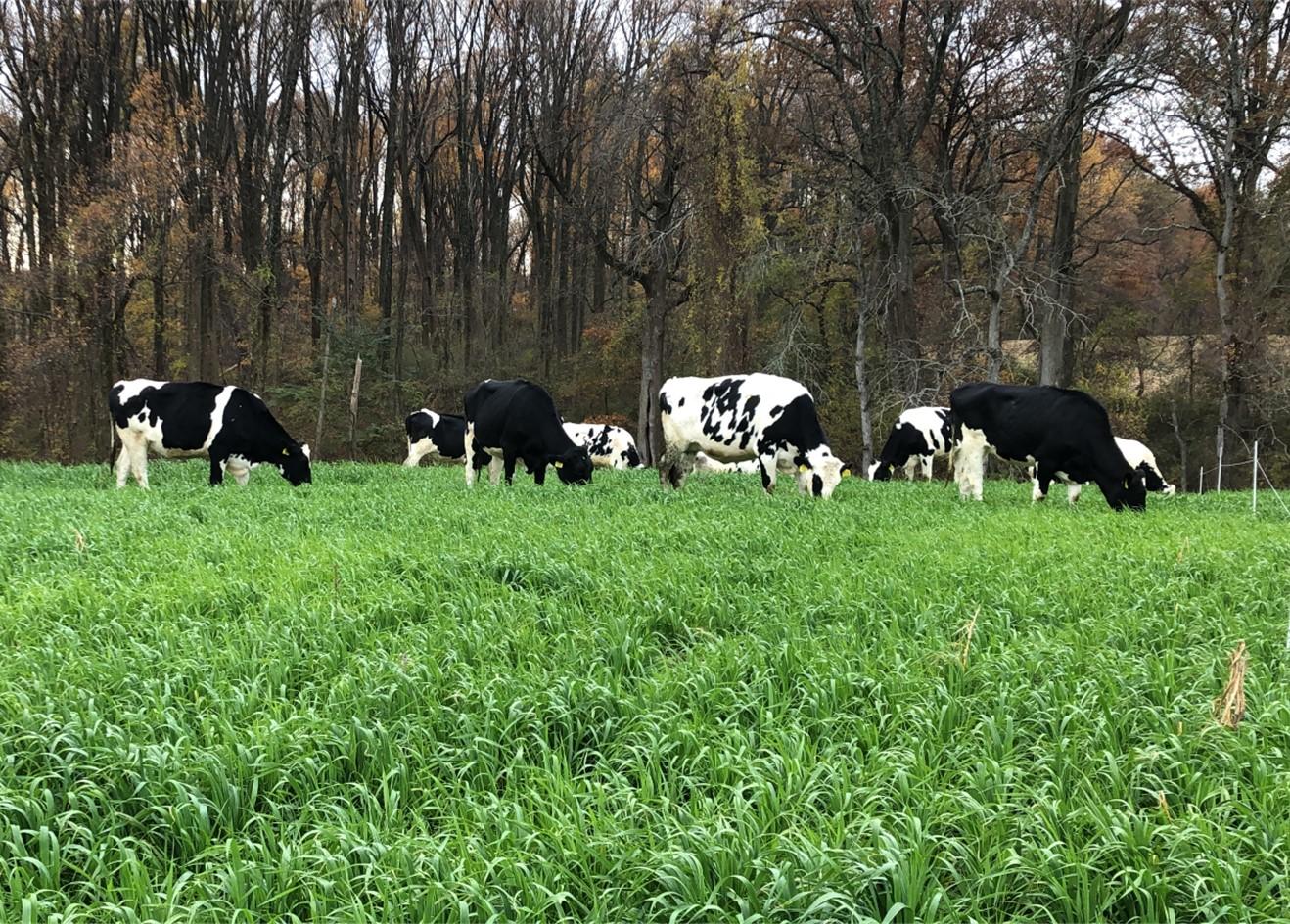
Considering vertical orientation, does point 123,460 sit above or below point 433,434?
below

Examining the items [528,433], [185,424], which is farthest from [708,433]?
[185,424]

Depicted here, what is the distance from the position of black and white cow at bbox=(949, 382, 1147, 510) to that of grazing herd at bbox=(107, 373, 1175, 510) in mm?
15

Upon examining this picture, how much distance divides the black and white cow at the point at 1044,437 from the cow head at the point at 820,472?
204cm

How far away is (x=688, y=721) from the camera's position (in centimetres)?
312

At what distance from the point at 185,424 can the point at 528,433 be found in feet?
18.9

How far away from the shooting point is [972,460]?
11.8 m

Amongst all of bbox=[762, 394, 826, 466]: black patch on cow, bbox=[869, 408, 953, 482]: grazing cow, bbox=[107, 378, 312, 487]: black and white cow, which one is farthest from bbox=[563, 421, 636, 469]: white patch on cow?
bbox=[762, 394, 826, 466]: black patch on cow

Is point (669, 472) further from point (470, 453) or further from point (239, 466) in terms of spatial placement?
point (239, 466)

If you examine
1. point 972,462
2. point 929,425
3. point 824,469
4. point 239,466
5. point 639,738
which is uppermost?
point 929,425

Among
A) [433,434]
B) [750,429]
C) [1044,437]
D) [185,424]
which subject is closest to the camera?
[1044,437]

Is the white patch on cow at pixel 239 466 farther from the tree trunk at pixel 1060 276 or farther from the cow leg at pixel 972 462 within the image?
the tree trunk at pixel 1060 276

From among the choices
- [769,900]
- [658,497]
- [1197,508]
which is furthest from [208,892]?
[1197,508]

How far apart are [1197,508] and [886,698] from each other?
989 cm

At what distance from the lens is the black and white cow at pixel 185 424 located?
42.3 ft
